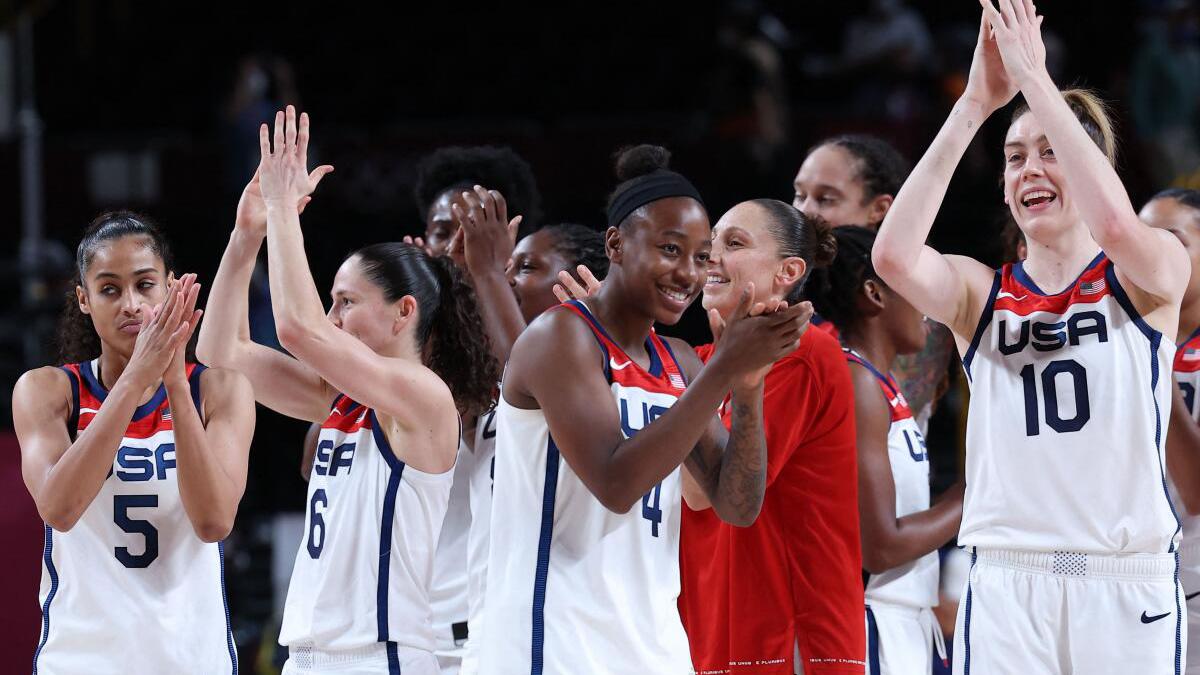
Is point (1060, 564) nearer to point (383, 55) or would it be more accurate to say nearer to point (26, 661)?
point (26, 661)

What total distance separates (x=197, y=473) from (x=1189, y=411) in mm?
3196

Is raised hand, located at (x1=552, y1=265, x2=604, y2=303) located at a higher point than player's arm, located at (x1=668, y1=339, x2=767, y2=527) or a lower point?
higher

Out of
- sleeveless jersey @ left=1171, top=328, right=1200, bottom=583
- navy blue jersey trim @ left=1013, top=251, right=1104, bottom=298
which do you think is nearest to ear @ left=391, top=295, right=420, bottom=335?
navy blue jersey trim @ left=1013, top=251, right=1104, bottom=298

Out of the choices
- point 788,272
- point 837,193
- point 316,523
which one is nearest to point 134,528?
point 316,523

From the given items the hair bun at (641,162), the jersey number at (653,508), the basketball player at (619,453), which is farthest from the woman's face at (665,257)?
the jersey number at (653,508)

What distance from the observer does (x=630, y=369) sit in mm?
3816

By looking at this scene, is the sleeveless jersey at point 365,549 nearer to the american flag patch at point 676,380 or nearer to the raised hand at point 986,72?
the american flag patch at point 676,380

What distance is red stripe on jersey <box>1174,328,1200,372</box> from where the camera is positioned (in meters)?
5.04

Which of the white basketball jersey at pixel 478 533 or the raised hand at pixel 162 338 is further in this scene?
the raised hand at pixel 162 338

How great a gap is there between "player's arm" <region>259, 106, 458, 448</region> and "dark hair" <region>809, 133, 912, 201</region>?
2167 mm

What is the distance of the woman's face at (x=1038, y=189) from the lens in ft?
13.5

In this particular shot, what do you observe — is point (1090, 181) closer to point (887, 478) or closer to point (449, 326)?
point (887, 478)

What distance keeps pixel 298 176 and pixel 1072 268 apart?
2190 millimetres

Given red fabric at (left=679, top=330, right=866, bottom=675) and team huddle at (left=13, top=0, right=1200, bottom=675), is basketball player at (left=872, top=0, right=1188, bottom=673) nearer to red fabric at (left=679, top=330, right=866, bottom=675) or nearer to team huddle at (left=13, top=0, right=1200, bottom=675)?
team huddle at (left=13, top=0, right=1200, bottom=675)
